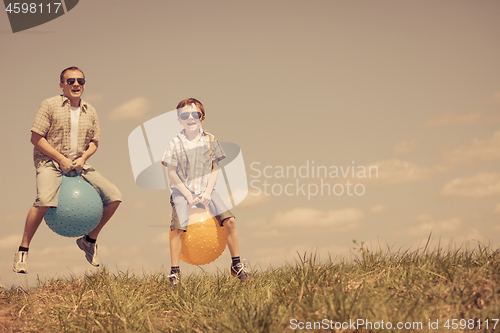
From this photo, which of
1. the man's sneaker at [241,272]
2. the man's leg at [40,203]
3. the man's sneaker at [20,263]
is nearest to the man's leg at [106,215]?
the man's leg at [40,203]

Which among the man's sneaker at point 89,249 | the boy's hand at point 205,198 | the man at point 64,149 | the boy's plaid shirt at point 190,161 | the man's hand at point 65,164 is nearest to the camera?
the boy's hand at point 205,198

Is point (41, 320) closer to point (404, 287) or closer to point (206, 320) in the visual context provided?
point (206, 320)

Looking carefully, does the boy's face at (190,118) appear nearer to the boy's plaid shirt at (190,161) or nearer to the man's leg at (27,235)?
the boy's plaid shirt at (190,161)

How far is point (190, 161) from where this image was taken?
250 inches

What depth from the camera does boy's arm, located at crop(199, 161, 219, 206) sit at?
244 inches

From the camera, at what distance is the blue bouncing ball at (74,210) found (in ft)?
21.3

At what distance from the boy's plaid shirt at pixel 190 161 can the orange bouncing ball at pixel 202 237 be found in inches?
14.1

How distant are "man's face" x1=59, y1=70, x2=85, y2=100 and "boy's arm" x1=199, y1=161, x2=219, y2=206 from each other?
8.07 ft

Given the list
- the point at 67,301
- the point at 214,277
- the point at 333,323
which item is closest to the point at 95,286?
the point at 67,301

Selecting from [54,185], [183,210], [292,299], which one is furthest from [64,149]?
[292,299]

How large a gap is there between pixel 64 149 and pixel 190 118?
6.81ft

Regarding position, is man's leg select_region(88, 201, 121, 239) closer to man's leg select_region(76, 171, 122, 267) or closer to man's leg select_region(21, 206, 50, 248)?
man's leg select_region(76, 171, 122, 267)

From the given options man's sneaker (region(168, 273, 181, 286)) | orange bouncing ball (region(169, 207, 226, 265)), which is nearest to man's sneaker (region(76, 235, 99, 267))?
man's sneaker (region(168, 273, 181, 286))

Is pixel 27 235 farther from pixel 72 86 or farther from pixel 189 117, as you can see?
pixel 189 117
